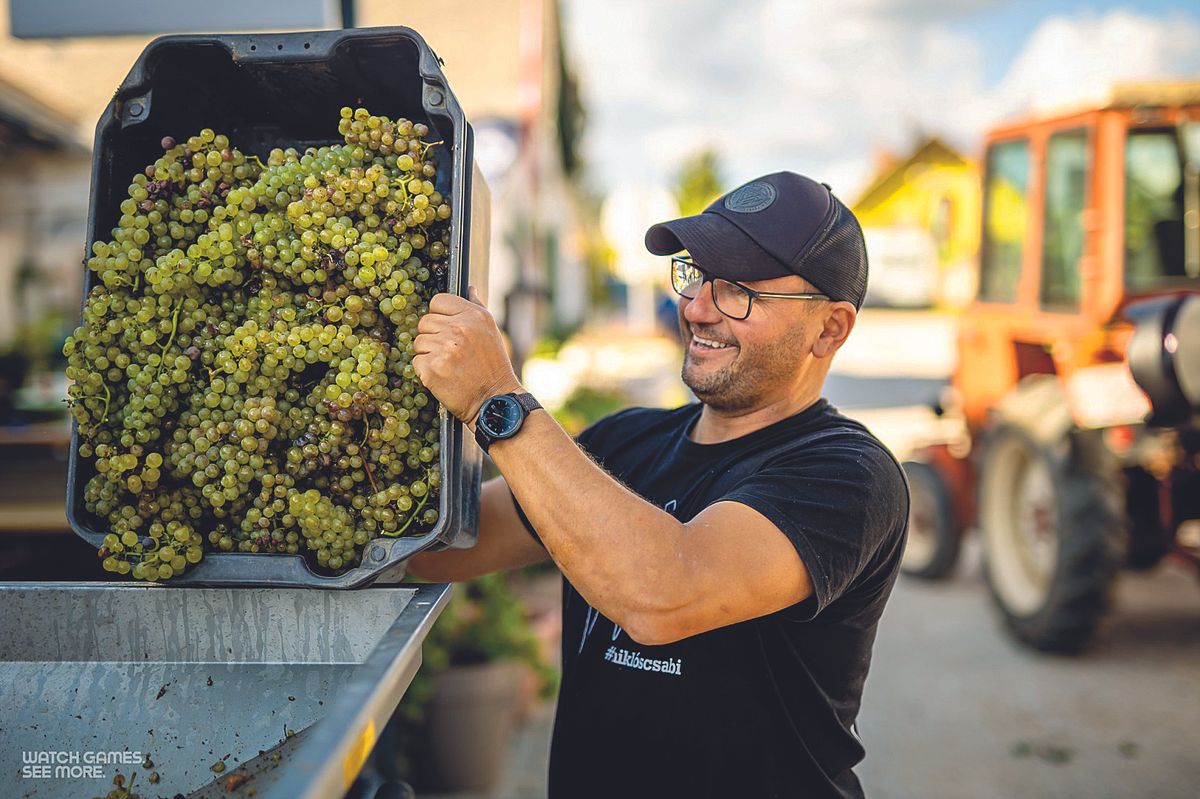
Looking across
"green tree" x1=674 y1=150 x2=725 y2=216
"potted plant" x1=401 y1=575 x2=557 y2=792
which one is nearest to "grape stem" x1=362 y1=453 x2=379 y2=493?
"potted plant" x1=401 y1=575 x2=557 y2=792

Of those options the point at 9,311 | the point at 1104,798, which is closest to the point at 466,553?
the point at 1104,798

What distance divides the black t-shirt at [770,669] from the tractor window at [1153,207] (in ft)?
14.4

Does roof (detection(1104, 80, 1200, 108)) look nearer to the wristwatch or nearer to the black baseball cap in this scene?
the black baseball cap

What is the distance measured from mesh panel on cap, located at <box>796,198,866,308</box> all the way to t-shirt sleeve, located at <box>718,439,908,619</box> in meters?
0.34

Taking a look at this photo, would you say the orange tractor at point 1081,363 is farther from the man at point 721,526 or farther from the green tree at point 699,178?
the green tree at point 699,178

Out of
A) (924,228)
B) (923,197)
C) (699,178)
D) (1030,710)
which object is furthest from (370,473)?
(699,178)

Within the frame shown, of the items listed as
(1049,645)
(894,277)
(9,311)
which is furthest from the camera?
(894,277)

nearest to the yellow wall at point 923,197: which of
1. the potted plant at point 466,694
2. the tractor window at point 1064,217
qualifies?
the tractor window at point 1064,217

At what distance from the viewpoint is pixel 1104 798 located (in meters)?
4.18

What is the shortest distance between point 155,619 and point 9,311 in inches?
323

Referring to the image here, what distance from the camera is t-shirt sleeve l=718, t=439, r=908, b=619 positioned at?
169 cm

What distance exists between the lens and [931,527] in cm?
704

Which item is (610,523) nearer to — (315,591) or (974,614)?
(315,591)

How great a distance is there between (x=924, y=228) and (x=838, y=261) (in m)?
14.1
